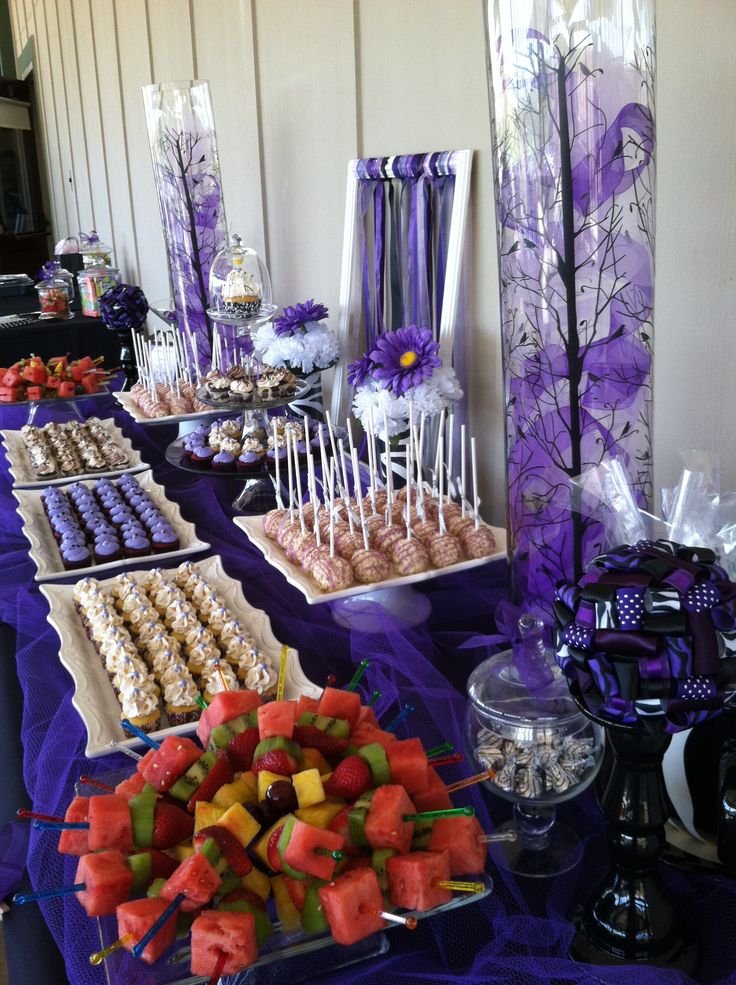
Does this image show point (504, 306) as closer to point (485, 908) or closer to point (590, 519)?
A: point (590, 519)

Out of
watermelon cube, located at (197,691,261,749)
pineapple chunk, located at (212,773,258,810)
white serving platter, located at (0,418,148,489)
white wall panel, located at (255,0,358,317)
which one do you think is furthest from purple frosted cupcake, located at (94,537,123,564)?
white wall panel, located at (255,0,358,317)

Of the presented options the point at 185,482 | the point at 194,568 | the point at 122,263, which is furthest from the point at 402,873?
the point at 122,263

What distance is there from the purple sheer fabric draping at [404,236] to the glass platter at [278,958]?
135cm

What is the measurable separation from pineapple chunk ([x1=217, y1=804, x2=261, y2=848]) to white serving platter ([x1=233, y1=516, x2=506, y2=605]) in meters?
0.49

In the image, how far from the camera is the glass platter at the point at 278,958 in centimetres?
63

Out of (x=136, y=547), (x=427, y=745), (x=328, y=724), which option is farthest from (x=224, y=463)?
(x=328, y=724)

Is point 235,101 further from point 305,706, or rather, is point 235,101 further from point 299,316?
point 305,706

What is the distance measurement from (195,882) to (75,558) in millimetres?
870

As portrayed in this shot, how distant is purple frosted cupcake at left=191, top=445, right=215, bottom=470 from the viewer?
168 cm

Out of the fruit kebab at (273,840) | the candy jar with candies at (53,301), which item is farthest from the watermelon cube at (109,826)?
the candy jar with candies at (53,301)

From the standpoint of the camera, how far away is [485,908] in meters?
0.73

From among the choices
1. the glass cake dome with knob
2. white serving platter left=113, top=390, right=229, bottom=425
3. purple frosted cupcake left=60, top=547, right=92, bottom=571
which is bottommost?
purple frosted cupcake left=60, top=547, right=92, bottom=571

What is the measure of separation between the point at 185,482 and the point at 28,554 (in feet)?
1.34

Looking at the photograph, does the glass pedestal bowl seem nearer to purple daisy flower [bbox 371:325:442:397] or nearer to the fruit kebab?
the fruit kebab
